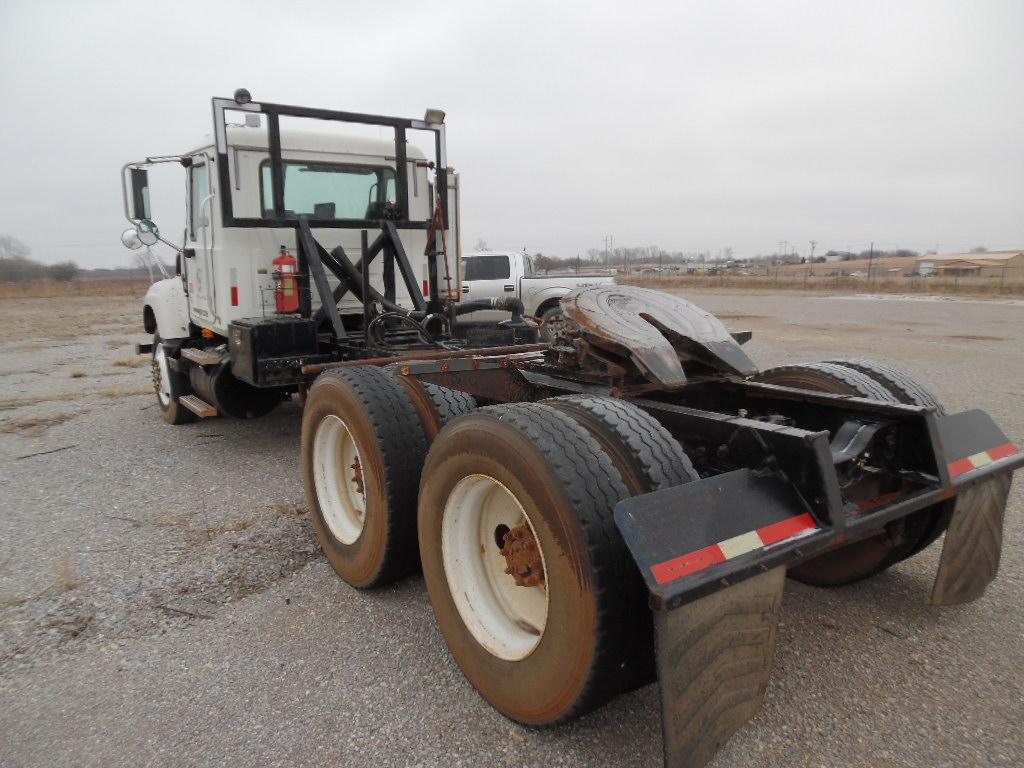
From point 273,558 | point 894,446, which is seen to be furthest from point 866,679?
point 273,558

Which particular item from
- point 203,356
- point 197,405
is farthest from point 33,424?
point 203,356

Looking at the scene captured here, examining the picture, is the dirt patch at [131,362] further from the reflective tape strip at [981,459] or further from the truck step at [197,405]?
the reflective tape strip at [981,459]

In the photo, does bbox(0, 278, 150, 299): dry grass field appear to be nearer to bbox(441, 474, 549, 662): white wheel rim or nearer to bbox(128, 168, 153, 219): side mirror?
bbox(128, 168, 153, 219): side mirror

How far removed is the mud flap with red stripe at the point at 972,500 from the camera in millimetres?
2857

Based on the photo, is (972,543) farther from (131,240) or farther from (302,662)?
(131,240)

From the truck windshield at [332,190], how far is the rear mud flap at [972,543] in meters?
5.23

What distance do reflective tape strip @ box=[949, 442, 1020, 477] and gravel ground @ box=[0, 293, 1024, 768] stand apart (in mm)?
776

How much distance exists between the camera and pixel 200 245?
21.0 feet

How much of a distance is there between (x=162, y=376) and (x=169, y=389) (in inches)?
12.1

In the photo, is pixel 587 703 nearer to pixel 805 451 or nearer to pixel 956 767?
pixel 805 451

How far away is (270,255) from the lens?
241 inches

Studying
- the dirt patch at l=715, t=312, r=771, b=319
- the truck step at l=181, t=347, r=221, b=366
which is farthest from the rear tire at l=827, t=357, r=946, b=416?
the dirt patch at l=715, t=312, r=771, b=319

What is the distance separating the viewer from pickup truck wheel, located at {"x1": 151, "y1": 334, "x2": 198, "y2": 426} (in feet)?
23.6

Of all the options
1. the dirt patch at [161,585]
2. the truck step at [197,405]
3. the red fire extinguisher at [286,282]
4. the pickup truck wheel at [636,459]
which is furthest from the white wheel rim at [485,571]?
the truck step at [197,405]
